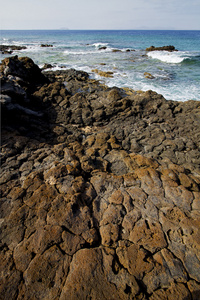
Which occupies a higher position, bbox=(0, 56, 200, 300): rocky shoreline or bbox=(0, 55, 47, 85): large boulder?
bbox=(0, 55, 47, 85): large boulder

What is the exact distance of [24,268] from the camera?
302 cm

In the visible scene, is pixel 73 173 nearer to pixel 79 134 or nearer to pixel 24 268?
pixel 24 268

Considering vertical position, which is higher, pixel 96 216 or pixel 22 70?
pixel 22 70

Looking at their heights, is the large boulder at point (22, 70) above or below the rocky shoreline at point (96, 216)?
above

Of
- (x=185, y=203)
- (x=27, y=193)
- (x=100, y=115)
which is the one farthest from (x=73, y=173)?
(x=100, y=115)

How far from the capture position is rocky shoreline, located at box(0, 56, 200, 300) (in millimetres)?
2904

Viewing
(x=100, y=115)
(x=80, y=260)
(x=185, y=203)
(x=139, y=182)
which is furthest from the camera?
(x=100, y=115)

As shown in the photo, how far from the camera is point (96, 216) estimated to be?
4000 millimetres

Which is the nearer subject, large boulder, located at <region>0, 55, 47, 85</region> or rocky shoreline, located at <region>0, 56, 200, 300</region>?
rocky shoreline, located at <region>0, 56, 200, 300</region>

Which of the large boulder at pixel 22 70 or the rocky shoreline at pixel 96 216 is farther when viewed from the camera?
the large boulder at pixel 22 70

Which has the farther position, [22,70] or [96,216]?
[22,70]

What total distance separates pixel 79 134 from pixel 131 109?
357 cm

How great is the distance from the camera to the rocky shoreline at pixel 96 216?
2.90 metres

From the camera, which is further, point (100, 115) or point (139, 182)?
point (100, 115)
